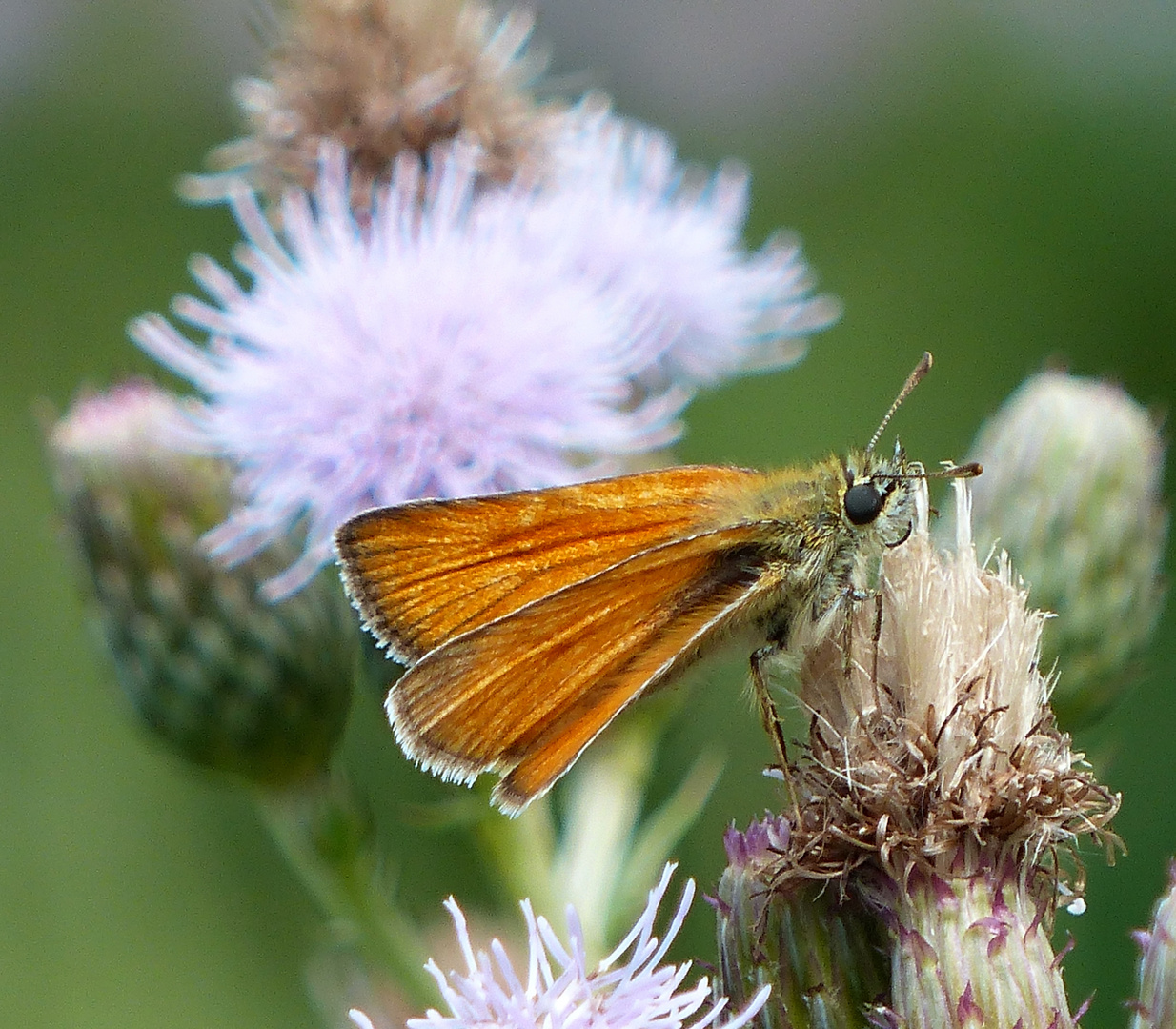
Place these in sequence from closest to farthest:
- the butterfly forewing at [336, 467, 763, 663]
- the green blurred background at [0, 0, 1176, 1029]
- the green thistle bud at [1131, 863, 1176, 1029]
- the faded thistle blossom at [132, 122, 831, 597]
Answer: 1. the green thistle bud at [1131, 863, 1176, 1029]
2. the butterfly forewing at [336, 467, 763, 663]
3. the faded thistle blossom at [132, 122, 831, 597]
4. the green blurred background at [0, 0, 1176, 1029]

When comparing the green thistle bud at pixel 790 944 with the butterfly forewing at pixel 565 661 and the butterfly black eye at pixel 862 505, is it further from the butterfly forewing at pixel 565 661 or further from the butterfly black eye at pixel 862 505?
the butterfly black eye at pixel 862 505

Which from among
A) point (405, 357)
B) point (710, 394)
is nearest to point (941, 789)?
point (405, 357)

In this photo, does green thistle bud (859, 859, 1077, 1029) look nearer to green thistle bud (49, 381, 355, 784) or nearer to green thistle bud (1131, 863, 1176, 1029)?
green thistle bud (1131, 863, 1176, 1029)

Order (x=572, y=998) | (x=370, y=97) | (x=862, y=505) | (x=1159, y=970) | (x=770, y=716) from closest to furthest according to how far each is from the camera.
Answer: (x=572, y=998) < (x=1159, y=970) < (x=770, y=716) < (x=862, y=505) < (x=370, y=97)

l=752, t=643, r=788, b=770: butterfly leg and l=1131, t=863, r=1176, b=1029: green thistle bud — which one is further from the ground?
l=752, t=643, r=788, b=770: butterfly leg

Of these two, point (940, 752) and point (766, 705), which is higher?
point (766, 705)

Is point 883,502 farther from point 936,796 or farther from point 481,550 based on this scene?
point 481,550

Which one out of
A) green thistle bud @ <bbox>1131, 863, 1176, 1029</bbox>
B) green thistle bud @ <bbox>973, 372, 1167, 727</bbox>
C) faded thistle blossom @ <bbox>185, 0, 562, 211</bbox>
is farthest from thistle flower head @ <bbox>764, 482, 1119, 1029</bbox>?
faded thistle blossom @ <bbox>185, 0, 562, 211</bbox>
